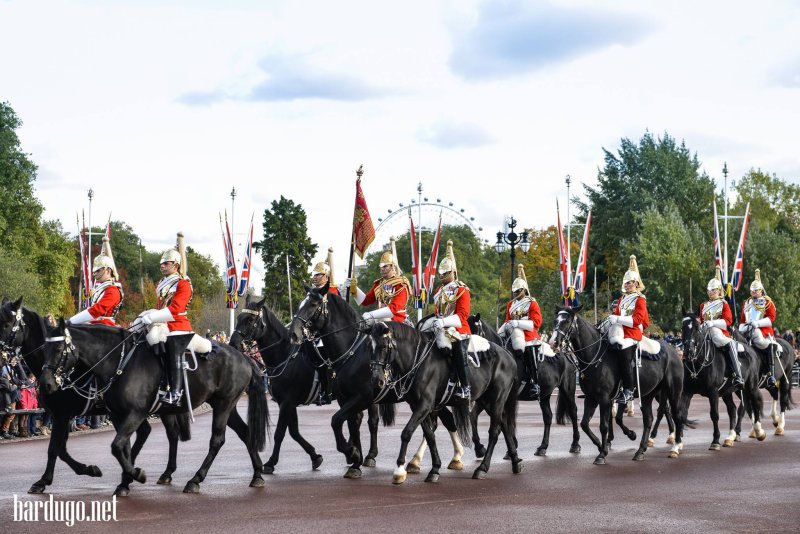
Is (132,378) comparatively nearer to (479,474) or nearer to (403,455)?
(403,455)

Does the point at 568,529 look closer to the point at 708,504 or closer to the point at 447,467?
the point at 708,504

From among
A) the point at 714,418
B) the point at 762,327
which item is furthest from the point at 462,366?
the point at 762,327

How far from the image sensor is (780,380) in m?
22.0

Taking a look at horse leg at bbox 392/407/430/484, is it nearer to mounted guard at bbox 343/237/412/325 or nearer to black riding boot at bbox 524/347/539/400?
mounted guard at bbox 343/237/412/325

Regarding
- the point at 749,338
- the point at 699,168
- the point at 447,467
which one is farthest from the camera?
the point at 699,168

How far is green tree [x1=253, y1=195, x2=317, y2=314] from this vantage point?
85875mm

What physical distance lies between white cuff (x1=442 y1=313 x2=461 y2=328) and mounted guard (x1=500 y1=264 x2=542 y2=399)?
3.29 m

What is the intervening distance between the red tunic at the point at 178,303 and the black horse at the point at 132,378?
430 millimetres

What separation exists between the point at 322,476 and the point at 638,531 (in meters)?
5.31

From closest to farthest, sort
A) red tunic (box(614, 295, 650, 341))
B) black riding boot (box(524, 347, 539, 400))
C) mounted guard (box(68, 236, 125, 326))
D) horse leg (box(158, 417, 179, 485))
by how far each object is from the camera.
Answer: mounted guard (box(68, 236, 125, 326)) → horse leg (box(158, 417, 179, 485)) → red tunic (box(614, 295, 650, 341)) → black riding boot (box(524, 347, 539, 400))

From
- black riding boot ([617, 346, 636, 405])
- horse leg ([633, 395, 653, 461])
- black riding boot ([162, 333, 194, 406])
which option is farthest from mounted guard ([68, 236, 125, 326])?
horse leg ([633, 395, 653, 461])

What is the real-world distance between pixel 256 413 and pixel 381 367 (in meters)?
1.78

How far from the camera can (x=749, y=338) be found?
21.6 m

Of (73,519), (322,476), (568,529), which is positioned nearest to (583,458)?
(322,476)
